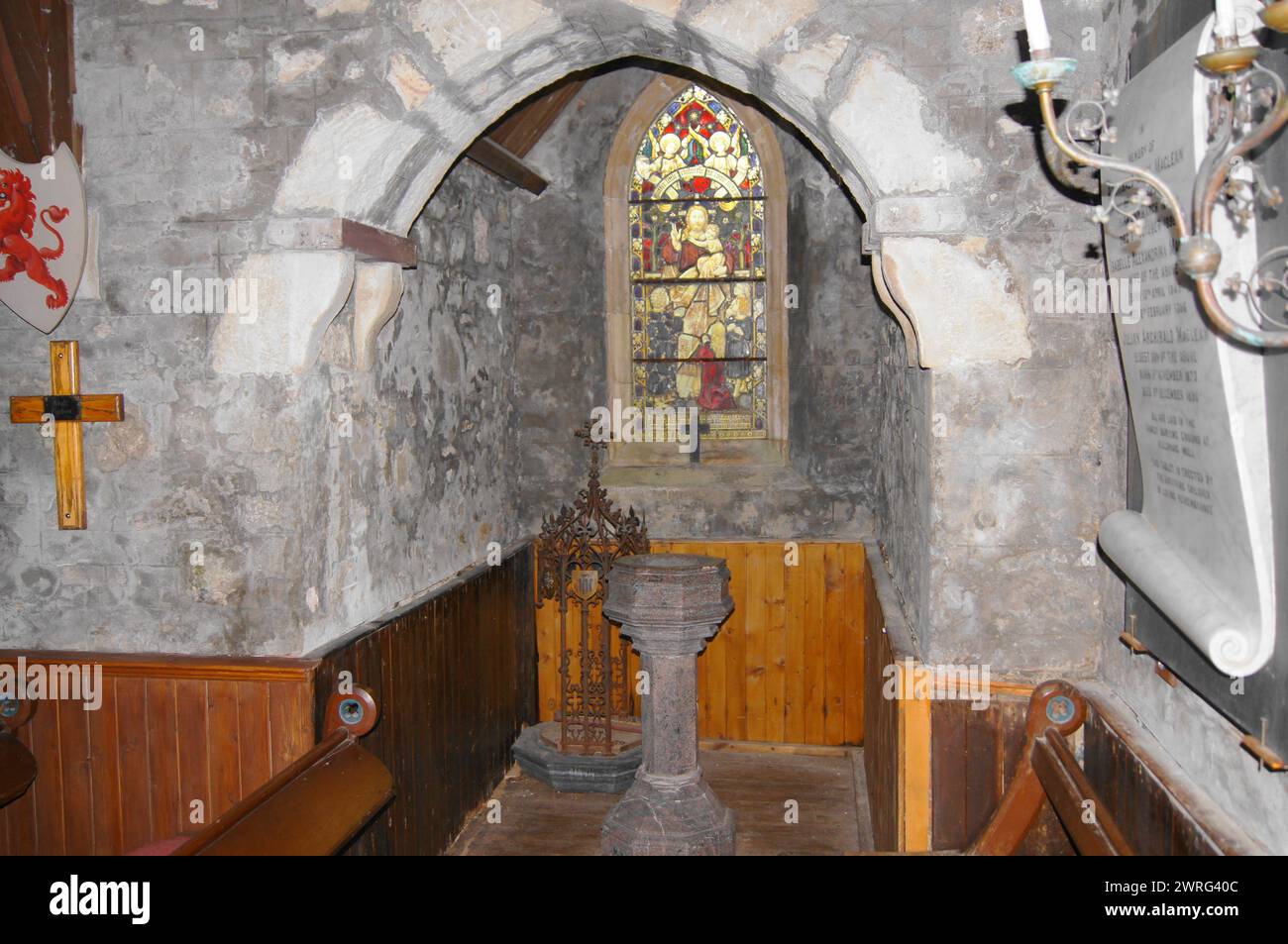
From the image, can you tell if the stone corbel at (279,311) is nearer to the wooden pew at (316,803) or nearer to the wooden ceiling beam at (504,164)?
the wooden pew at (316,803)

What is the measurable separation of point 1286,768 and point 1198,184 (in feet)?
2.83

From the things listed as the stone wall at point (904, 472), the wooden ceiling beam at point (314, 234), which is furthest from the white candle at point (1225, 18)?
the wooden ceiling beam at point (314, 234)

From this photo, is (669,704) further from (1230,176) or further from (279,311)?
(1230,176)

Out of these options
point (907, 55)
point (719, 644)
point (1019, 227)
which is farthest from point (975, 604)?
point (719, 644)

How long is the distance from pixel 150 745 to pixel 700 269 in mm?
3492

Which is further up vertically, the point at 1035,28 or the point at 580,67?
the point at 580,67

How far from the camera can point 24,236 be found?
115 inches

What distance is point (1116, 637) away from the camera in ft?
8.30

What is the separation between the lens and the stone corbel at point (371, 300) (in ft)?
10.5

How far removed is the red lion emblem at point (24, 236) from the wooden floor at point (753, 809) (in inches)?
97.4

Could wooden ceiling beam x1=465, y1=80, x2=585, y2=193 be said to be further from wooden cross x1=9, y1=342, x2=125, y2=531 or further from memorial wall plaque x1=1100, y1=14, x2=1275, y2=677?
memorial wall plaque x1=1100, y1=14, x2=1275, y2=677

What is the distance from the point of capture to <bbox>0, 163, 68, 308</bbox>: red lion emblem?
2871mm

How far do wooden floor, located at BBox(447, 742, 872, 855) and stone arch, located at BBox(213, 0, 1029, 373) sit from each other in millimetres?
2182

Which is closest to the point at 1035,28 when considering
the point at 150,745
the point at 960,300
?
the point at 960,300
